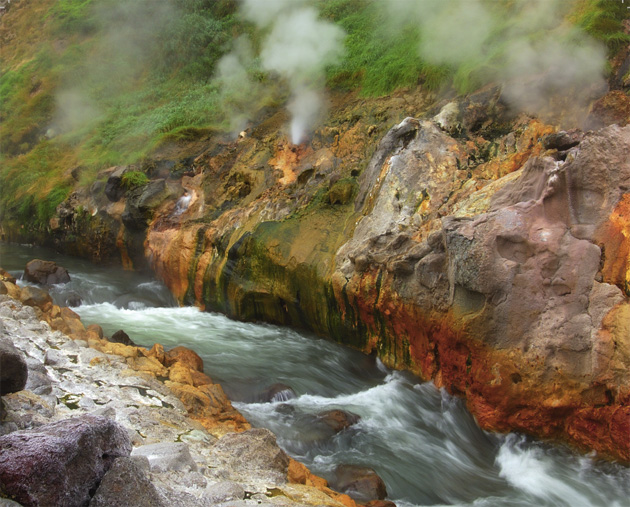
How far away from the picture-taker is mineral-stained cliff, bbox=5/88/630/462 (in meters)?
4.49

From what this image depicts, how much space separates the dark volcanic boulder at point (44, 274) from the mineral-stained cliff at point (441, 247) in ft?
5.07

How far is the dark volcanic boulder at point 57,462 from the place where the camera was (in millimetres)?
1728

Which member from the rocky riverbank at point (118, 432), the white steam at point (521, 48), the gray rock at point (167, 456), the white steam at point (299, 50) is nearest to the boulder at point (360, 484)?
the rocky riverbank at point (118, 432)

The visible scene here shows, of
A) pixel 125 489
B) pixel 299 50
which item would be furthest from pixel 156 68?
pixel 125 489

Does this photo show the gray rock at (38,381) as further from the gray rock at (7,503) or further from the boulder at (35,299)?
the boulder at (35,299)

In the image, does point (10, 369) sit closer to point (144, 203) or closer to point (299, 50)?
point (144, 203)

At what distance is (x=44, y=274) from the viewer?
31.4 ft

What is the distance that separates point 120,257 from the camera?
11.4 m

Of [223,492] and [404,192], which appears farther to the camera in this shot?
[404,192]

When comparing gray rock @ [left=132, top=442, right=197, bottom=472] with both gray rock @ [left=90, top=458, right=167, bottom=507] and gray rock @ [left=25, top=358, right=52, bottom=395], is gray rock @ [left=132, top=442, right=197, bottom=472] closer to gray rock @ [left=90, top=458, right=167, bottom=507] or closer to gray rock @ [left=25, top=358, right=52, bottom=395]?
gray rock @ [left=90, top=458, right=167, bottom=507]

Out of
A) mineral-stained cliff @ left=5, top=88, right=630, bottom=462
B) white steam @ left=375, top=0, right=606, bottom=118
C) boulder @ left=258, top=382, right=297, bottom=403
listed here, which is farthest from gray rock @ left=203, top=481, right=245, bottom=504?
white steam @ left=375, top=0, right=606, bottom=118

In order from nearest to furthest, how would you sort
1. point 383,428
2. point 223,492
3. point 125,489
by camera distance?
point 125,489, point 223,492, point 383,428

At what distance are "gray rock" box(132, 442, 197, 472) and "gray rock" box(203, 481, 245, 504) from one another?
0.57 feet

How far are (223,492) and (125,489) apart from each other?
2.32ft
